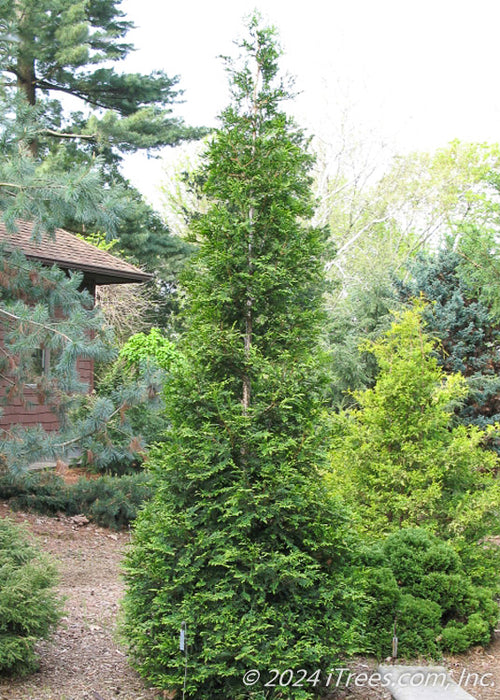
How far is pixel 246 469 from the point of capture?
3.99 metres

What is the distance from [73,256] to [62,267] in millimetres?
Result: 669

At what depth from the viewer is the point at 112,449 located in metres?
9.70

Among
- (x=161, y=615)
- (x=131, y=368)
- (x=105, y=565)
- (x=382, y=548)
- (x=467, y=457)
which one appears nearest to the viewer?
(x=161, y=615)

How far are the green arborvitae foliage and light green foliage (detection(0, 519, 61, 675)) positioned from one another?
9431 millimetres

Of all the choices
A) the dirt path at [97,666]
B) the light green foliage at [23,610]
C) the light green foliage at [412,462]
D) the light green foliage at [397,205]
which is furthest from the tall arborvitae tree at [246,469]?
the light green foliage at [397,205]

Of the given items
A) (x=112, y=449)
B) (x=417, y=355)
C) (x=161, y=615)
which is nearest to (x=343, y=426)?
(x=417, y=355)

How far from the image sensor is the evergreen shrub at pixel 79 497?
10.2m

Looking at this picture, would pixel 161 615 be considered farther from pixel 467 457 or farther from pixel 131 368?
pixel 131 368

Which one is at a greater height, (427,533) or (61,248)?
(61,248)

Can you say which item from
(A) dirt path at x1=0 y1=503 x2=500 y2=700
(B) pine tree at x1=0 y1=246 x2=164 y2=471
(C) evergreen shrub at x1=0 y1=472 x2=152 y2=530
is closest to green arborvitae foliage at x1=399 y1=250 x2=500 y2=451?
(B) pine tree at x1=0 y1=246 x2=164 y2=471

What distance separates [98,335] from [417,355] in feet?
16.2

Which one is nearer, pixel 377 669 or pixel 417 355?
pixel 377 669

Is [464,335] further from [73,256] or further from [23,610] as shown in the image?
[23,610]

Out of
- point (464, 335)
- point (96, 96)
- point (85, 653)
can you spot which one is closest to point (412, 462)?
point (85, 653)
